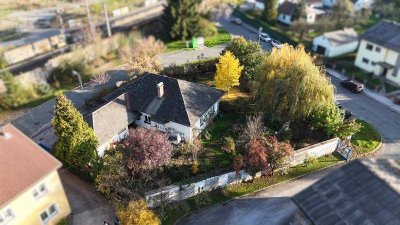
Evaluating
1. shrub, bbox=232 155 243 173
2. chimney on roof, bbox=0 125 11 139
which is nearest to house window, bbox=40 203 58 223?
chimney on roof, bbox=0 125 11 139

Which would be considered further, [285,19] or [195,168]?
[285,19]

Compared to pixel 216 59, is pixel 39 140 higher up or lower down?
lower down

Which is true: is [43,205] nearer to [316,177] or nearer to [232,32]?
[316,177]

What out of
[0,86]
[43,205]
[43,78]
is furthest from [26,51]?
[43,205]

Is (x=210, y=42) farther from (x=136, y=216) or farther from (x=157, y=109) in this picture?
(x=136, y=216)

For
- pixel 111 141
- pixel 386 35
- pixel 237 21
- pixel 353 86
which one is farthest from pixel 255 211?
pixel 237 21

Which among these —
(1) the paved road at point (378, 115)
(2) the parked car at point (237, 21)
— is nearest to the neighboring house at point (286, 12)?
(2) the parked car at point (237, 21)

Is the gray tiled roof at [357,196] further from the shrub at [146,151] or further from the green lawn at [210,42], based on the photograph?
the green lawn at [210,42]
